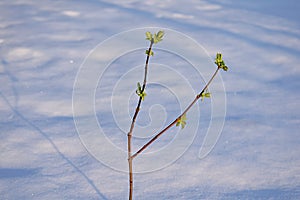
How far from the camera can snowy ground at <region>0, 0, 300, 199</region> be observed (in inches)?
70.4

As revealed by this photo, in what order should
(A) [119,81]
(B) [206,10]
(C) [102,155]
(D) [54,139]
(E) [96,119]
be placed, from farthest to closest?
(B) [206,10]
(A) [119,81]
(E) [96,119]
(D) [54,139]
(C) [102,155]

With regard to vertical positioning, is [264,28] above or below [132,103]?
above

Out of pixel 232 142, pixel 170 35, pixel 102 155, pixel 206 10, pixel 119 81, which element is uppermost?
pixel 206 10

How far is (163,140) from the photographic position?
7.07 ft

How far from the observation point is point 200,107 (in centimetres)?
247

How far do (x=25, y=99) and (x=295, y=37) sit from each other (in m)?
2.47

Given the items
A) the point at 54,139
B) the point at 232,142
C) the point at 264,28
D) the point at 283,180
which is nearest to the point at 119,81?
the point at 54,139

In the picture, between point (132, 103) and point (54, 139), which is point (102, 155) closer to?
point (54, 139)

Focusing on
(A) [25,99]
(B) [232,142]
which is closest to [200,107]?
(B) [232,142]

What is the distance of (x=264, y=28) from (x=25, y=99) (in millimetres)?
2400

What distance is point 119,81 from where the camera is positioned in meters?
2.82

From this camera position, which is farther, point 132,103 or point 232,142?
point 132,103

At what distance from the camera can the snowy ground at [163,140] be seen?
70.4 inches

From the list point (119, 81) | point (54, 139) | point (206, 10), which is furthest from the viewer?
point (206, 10)
